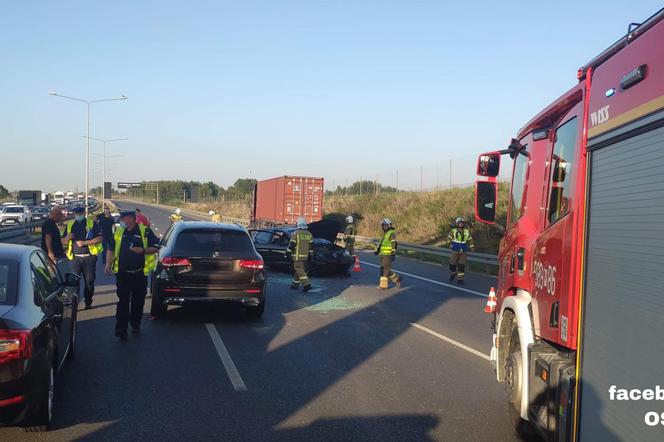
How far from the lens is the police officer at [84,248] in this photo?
35.9ft

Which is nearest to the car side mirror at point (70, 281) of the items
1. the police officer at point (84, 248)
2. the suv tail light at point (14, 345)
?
the suv tail light at point (14, 345)

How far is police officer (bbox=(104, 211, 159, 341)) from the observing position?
847 cm

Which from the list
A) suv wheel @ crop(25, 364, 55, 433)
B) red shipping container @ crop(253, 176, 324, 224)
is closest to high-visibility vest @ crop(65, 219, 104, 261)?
suv wheel @ crop(25, 364, 55, 433)

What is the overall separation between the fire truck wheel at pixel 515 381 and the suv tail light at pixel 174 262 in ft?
19.4

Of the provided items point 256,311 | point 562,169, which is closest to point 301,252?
point 256,311

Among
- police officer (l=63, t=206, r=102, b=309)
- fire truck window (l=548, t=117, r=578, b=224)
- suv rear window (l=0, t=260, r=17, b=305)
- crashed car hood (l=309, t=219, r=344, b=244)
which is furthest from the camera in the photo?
crashed car hood (l=309, t=219, r=344, b=244)

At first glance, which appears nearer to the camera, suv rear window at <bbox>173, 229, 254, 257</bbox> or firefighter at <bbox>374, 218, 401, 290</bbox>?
suv rear window at <bbox>173, 229, 254, 257</bbox>

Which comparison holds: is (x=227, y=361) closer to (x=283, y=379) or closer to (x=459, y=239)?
(x=283, y=379)

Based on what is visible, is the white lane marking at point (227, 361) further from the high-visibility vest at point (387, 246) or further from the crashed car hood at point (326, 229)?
the crashed car hood at point (326, 229)

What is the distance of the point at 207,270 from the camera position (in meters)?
9.87

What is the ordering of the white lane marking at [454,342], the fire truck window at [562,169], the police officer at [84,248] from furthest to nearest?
the police officer at [84,248], the white lane marking at [454,342], the fire truck window at [562,169]

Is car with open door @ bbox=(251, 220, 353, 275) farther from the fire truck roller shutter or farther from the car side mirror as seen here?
the fire truck roller shutter

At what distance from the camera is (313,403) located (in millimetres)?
5898

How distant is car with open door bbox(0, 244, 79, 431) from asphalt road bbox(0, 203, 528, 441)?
1.55 ft
